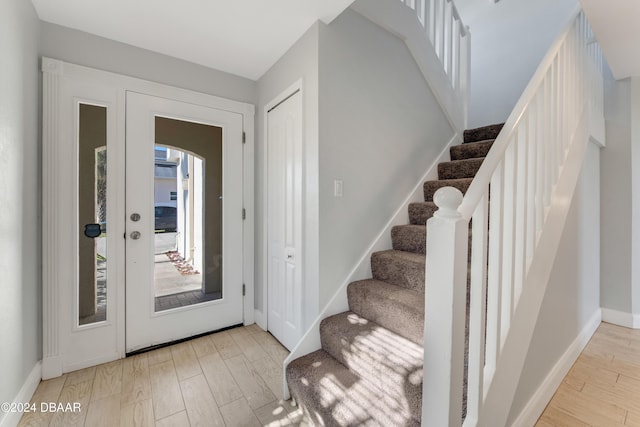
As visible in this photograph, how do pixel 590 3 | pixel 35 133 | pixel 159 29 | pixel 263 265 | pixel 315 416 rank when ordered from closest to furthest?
pixel 315 416 < pixel 590 3 < pixel 35 133 < pixel 159 29 < pixel 263 265

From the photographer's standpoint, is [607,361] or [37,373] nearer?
[37,373]

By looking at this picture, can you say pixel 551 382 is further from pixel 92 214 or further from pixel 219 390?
pixel 92 214

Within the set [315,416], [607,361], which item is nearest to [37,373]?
[315,416]

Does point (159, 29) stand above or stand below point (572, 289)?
above

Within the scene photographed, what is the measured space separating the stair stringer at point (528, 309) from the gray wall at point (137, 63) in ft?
8.16

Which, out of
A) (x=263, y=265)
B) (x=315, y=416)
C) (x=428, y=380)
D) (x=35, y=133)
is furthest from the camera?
(x=263, y=265)

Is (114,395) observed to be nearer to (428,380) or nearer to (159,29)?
(428,380)

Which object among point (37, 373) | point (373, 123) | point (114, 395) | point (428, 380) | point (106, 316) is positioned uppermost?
point (373, 123)

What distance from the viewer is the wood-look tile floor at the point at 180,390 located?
1.47m

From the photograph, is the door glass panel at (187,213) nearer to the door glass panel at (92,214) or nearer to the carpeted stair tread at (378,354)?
the door glass panel at (92,214)

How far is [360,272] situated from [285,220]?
71 centimetres

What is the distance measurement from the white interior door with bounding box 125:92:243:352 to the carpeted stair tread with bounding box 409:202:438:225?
5.06 ft

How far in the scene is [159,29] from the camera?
1.89 m

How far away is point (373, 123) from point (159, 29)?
1.65 meters
